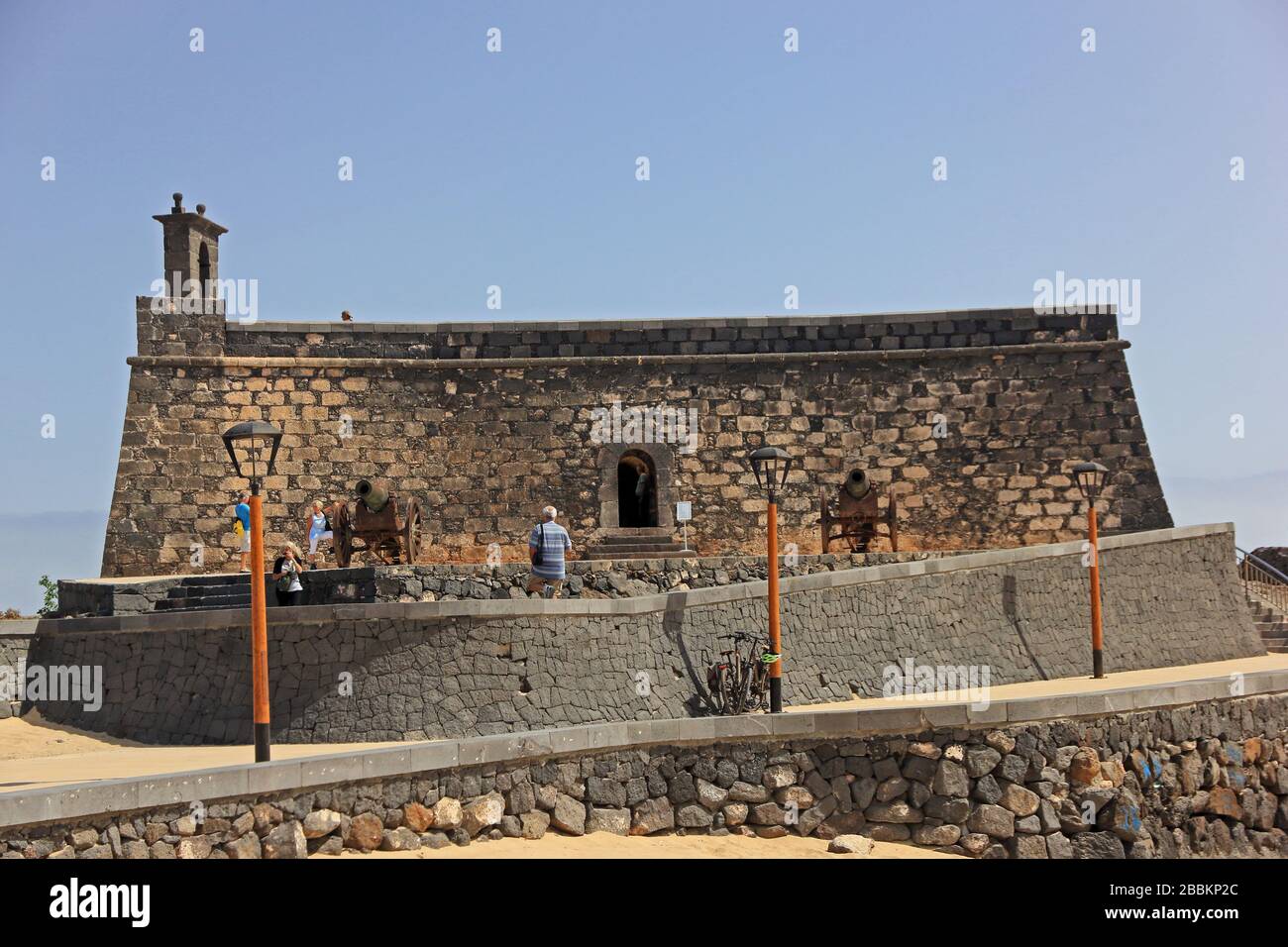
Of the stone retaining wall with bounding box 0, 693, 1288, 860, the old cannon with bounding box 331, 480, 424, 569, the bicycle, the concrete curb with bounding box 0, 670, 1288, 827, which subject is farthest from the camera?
the old cannon with bounding box 331, 480, 424, 569

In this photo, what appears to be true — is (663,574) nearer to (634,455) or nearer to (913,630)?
(913,630)

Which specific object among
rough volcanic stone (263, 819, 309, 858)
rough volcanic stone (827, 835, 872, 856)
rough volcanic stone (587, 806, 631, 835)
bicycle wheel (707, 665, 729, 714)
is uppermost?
bicycle wheel (707, 665, 729, 714)

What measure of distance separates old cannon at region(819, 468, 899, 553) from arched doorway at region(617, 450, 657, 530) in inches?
132

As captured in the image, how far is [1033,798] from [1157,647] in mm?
6694

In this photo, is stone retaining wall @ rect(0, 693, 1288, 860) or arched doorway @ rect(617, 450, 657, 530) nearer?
stone retaining wall @ rect(0, 693, 1288, 860)

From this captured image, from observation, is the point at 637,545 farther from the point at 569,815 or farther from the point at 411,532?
the point at 569,815

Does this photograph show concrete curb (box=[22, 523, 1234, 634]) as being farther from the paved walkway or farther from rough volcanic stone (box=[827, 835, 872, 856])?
rough volcanic stone (box=[827, 835, 872, 856])

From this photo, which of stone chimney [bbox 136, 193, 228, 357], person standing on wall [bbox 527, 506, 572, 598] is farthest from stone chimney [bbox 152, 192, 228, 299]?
person standing on wall [bbox 527, 506, 572, 598]

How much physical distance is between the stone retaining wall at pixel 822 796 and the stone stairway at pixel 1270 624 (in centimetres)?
579

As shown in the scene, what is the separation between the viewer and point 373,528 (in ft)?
60.3

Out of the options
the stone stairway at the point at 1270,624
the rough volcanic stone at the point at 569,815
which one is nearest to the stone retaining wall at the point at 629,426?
the stone stairway at the point at 1270,624

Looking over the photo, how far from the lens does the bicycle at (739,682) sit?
46.1 feet

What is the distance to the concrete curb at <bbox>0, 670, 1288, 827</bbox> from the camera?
8906mm
